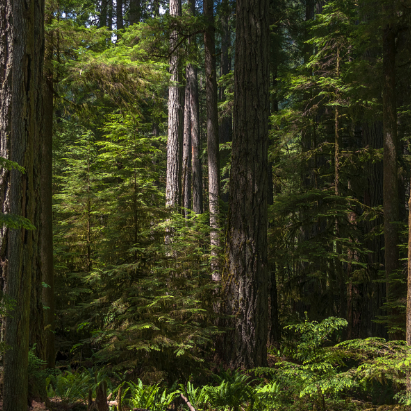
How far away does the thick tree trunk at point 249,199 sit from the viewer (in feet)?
17.1

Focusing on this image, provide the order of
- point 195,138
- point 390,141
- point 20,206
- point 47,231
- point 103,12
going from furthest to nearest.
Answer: point 103,12 → point 195,138 → point 390,141 → point 47,231 → point 20,206

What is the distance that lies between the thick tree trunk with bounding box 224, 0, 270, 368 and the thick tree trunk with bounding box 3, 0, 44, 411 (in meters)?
3.38

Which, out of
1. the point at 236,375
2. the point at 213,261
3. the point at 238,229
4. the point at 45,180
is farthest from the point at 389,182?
the point at 45,180

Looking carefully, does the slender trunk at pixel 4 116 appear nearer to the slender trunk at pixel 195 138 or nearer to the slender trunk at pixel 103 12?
the slender trunk at pixel 195 138

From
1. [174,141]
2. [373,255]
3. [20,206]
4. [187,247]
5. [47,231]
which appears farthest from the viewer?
[174,141]

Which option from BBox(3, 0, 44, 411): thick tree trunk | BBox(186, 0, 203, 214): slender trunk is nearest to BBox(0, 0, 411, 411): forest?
BBox(3, 0, 44, 411): thick tree trunk

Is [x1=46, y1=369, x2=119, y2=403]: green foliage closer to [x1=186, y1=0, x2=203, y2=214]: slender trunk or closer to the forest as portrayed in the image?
the forest

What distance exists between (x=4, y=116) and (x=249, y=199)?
11.7 ft

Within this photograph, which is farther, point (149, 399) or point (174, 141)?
point (174, 141)

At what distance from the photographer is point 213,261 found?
19.5 ft

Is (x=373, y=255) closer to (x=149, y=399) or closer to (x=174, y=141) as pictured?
(x=174, y=141)

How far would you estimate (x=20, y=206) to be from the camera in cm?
251

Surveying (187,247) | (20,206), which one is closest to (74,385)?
(187,247)

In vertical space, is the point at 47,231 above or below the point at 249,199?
below
